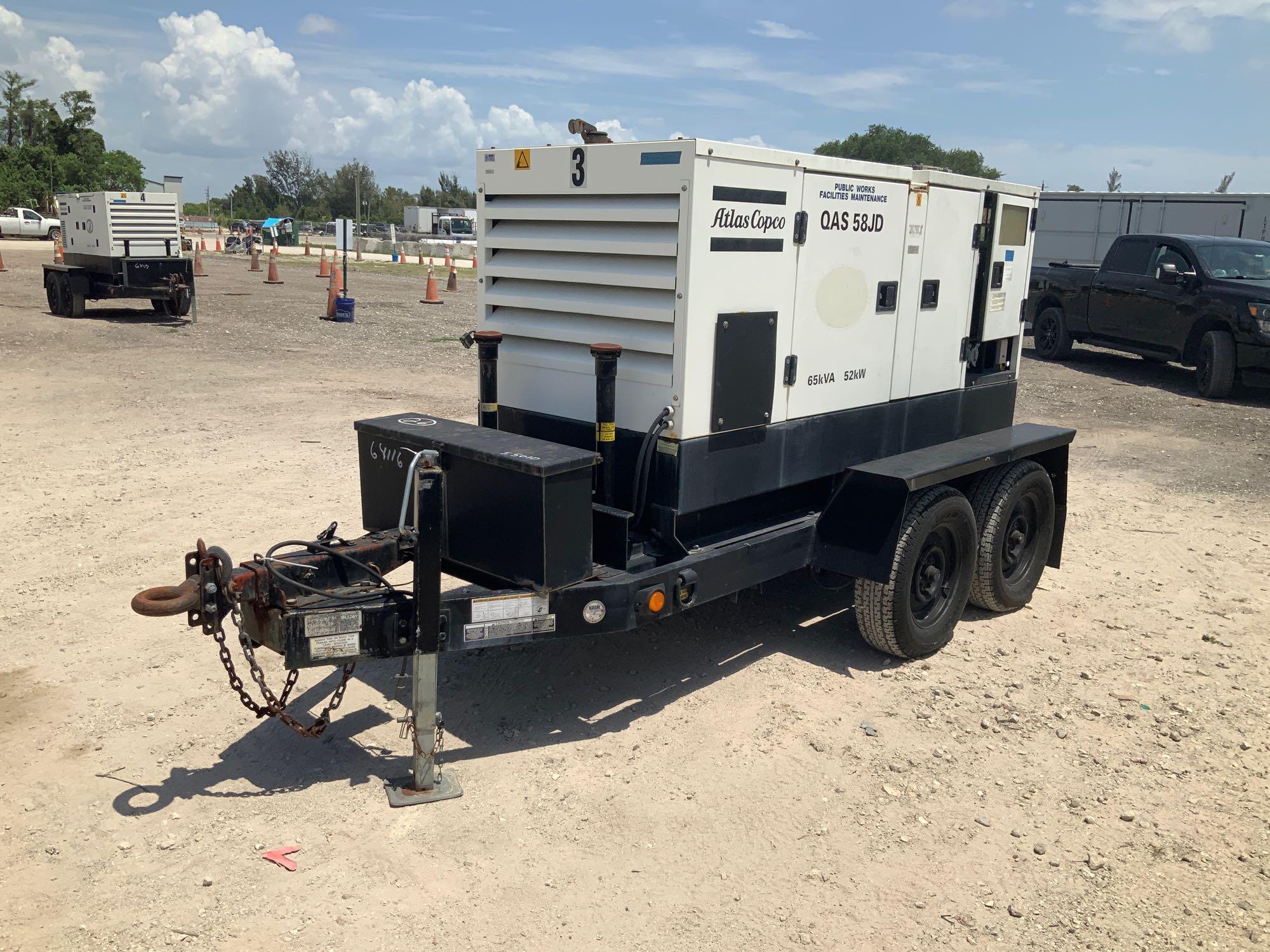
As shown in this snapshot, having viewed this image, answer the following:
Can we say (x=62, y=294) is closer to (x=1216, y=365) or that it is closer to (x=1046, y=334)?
(x=1046, y=334)

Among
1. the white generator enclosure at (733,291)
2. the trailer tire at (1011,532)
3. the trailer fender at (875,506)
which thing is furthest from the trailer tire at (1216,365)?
the trailer fender at (875,506)

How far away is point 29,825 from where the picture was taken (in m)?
3.79

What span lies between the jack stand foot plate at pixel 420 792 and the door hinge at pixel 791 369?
95.8 inches

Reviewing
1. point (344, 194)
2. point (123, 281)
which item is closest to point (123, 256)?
point (123, 281)

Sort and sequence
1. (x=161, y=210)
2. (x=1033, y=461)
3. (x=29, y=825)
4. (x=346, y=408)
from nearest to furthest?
(x=29, y=825), (x=1033, y=461), (x=346, y=408), (x=161, y=210)

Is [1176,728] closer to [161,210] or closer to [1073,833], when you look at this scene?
[1073,833]

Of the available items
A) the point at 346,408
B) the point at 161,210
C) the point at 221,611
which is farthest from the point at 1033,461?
the point at 161,210

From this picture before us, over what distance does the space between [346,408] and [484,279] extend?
6488 millimetres

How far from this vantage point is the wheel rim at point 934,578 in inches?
219

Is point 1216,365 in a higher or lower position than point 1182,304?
lower

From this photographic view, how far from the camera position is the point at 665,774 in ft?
14.3

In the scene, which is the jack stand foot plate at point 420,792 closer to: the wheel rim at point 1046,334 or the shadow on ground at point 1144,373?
the shadow on ground at point 1144,373

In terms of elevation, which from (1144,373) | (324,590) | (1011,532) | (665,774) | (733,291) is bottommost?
(665,774)

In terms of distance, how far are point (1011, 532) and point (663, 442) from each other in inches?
115
